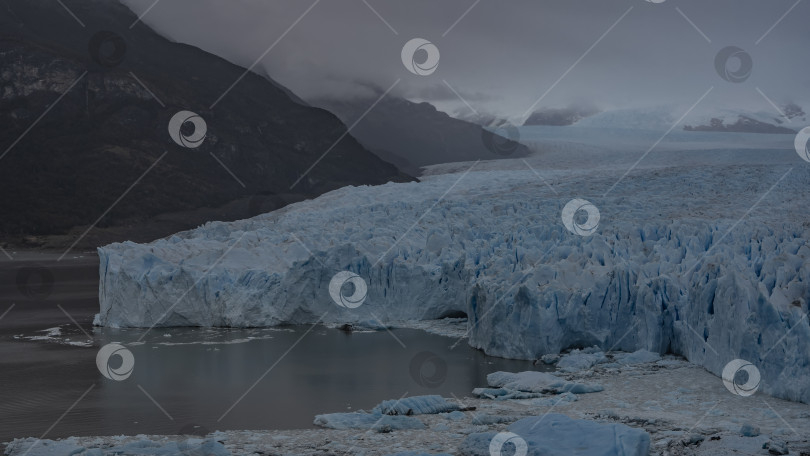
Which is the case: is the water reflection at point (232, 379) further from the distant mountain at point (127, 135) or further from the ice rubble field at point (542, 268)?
the distant mountain at point (127, 135)

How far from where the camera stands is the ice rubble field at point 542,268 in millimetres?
11258

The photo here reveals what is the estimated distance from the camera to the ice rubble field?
11.3 metres

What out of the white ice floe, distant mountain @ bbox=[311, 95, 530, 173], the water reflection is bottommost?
the white ice floe

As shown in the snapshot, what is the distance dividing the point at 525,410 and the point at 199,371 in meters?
5.84

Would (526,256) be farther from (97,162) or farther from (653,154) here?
(97,162)

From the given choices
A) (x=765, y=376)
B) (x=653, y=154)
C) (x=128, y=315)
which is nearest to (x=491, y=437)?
(x=765, y=376)

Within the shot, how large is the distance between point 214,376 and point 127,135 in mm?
59725

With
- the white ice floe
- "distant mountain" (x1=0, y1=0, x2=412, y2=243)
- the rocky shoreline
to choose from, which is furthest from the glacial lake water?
"distant mountain" (x1=0, y1=0, x2=412, y2=243)

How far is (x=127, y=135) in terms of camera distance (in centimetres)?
6812

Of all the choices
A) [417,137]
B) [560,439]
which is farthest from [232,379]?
[417,137]

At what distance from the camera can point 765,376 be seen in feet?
33.0

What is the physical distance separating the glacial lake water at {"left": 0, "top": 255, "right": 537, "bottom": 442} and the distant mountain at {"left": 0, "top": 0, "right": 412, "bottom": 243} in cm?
4310

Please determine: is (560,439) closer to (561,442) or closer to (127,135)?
(561,442)

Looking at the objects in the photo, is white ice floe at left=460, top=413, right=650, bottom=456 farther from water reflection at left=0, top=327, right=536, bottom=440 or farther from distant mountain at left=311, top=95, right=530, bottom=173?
distant mountain at left=311, top=95, right=530, bottom=173
